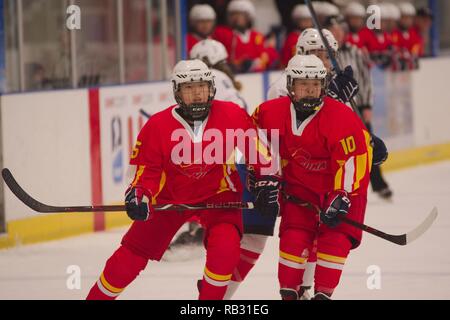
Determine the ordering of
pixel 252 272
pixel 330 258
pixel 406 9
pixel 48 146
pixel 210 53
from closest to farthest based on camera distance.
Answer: pixel 330 258 → pixel 252 272 → pixel 210 53 → pixel 48 146 → pixel 406 9

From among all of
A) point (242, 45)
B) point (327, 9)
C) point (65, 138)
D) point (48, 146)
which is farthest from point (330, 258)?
point (327, 9)

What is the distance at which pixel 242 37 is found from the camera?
35.1 feet

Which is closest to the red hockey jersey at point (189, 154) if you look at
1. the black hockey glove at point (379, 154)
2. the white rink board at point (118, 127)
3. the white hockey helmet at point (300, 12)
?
the black hockey glove at point (379, 154)

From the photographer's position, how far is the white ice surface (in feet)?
21.8

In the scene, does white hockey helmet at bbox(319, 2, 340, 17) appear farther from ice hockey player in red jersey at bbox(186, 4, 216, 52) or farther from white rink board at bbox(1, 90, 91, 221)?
white rink board at bbox(1, 90, 91, 221)

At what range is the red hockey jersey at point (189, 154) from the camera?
5465 mm

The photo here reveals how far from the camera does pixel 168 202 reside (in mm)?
5582

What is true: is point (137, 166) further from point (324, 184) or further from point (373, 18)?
point (373, 18)

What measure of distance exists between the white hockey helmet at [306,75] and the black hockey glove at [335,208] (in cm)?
34

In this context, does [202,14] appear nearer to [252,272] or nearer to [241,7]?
[241,7]

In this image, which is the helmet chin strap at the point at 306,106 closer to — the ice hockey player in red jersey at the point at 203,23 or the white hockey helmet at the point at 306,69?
the white hockey helmet at the point at 306,69

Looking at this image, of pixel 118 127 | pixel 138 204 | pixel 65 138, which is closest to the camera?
pixel 138 204

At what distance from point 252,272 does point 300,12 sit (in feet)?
13.4
